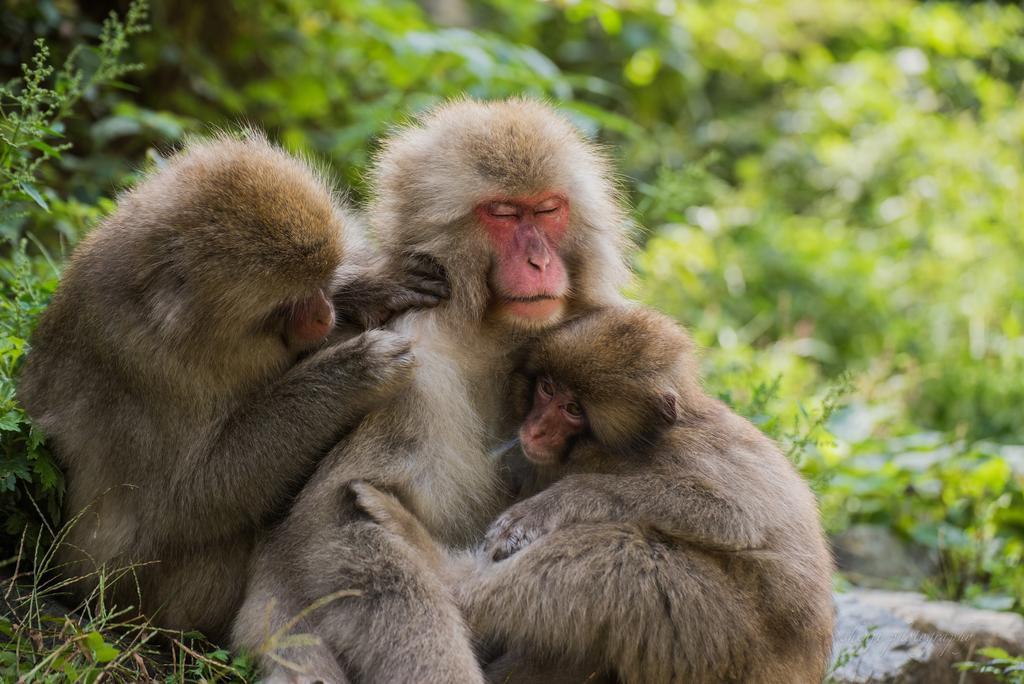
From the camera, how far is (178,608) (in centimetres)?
417

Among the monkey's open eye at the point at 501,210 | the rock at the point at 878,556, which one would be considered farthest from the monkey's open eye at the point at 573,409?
the rock at the point at 878,556

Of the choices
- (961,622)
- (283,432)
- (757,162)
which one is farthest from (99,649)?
(757,162)

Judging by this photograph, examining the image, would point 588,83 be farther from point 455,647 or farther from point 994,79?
point 994,79

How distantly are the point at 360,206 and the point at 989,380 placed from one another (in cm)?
569

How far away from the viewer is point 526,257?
4.31 meters

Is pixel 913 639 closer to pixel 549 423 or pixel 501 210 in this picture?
pixel 549 423

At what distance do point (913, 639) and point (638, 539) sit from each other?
2184mm

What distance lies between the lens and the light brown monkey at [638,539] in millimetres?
3924

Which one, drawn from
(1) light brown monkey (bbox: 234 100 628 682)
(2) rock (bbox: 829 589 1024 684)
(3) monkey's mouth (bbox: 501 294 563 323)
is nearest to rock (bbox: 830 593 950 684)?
(2) rock (bbox: 829 589 1024 684)

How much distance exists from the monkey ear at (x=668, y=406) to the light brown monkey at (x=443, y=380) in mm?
508

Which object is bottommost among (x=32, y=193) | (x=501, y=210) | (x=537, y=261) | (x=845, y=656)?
(x=845, y=656)

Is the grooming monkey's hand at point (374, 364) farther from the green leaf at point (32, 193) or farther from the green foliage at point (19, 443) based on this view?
the green leaf at point (32, 193)

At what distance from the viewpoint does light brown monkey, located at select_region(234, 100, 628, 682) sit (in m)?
3.80

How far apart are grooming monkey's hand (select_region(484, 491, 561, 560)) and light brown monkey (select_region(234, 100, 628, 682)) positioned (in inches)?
8.4
